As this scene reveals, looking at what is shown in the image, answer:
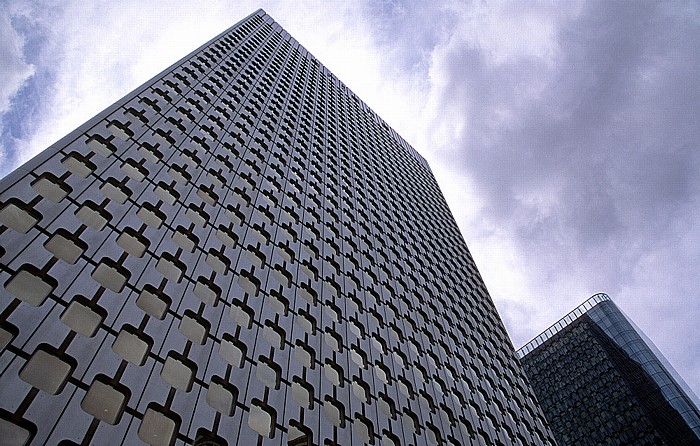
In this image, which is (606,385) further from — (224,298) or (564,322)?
(224,298)

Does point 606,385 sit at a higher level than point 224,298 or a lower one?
higher

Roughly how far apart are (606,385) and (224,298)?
82.2 metres

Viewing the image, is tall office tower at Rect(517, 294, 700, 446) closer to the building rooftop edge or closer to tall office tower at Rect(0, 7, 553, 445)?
the building rooftop edge

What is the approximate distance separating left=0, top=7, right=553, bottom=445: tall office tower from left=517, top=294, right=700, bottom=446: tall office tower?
1799 inches

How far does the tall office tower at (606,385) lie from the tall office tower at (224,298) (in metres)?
45.7

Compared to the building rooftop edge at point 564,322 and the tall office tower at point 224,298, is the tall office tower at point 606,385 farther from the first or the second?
the tall office tower at point 224,298

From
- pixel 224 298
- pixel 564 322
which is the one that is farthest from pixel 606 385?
pixel 224 298

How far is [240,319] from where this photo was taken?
20.3 m

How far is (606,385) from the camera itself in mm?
82500

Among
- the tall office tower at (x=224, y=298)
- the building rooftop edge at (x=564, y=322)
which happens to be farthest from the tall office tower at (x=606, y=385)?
the tall office tower at (x=224, y=298)

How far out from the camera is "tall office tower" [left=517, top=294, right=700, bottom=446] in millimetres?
73500

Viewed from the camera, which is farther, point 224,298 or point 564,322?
point 564,322

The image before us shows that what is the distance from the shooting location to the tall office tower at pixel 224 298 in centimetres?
1426

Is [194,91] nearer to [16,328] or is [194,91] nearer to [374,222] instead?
[374,222]
